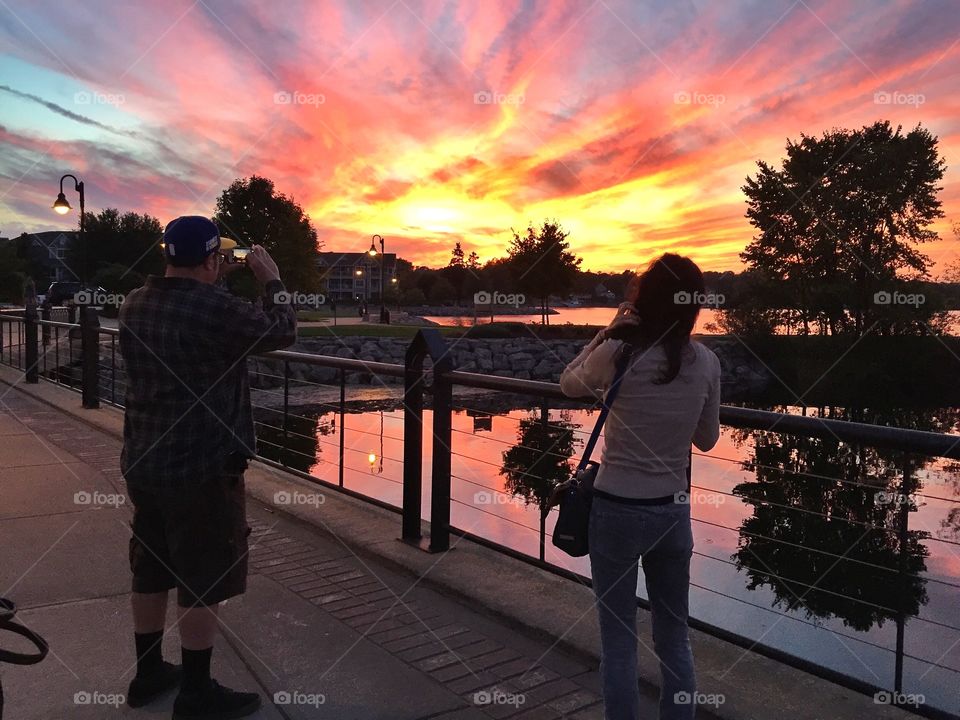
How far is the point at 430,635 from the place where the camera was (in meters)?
3.72

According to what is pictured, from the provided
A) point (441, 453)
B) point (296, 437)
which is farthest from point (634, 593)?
point (296, 437)

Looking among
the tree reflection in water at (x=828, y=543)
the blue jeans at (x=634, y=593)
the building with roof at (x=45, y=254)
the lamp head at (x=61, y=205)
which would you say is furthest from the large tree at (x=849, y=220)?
the building with roof at (x=45, y=254)

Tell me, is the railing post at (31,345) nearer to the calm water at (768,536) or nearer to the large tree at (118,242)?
the calm water at (768,536)

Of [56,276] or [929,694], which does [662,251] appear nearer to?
[929,694]

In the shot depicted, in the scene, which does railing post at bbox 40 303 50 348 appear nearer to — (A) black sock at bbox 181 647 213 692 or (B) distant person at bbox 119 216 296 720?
(B) distant person at bbox 119 216 296 720

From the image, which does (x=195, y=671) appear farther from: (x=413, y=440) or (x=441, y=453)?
(x=413, y=440)

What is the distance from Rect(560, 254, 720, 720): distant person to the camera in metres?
2.35

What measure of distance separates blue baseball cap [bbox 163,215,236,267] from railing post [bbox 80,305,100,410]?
796cm

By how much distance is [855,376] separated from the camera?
42219 mm

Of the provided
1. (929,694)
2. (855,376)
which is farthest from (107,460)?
(855,376)

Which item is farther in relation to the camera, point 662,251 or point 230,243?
point 230,243

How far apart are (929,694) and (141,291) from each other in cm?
748

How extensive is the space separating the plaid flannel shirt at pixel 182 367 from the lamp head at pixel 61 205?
2904 centimetres

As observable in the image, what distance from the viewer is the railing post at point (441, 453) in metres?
4.77
